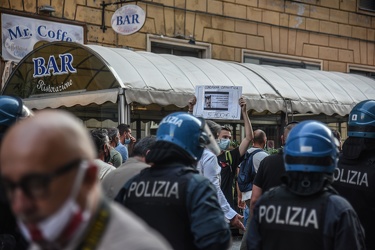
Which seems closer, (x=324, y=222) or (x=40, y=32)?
(x=324, y=222)

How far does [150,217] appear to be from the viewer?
388cm

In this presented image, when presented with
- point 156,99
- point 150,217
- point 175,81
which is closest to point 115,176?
point 150,217

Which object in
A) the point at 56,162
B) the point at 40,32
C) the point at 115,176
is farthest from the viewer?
the point at 40,32

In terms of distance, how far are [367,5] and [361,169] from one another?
18.4 m

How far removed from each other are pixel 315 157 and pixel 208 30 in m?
14.3

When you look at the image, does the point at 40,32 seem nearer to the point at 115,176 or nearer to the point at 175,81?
the point at 175,81

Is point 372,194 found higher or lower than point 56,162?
lower

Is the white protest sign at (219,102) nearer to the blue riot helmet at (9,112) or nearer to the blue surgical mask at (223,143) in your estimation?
the blue surgical mask at (223,143)

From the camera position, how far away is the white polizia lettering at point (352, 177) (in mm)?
Result: 4711

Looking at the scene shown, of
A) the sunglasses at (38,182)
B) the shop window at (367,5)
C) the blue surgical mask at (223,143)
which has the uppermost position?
the shop window at (367,5)

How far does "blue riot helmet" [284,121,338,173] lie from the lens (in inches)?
148

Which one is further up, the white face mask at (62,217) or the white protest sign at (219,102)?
the white protest sign at (219,102)

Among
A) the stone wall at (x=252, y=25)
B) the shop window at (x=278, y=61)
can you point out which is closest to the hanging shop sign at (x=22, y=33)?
the stone wall at (x=252, y=25)

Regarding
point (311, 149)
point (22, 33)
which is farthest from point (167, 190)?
point (22, 33)
